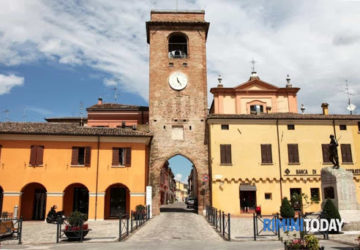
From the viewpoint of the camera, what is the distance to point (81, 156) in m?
Result: 26.0

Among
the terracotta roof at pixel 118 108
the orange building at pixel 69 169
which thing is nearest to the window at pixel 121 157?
the orange building at pixel 69 169

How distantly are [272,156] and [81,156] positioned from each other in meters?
15.7

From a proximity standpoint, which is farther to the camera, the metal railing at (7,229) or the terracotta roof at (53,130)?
the terracotta roof at (53,130)

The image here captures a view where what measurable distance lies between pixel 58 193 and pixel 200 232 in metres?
12.7

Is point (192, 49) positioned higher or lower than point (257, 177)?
higher

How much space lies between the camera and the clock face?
104 feet

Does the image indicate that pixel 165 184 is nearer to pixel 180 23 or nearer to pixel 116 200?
pixel 116 200

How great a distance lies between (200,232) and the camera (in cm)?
1742

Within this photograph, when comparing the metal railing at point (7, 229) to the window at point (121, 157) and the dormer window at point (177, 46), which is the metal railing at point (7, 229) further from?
the dormer window at point (177, 46)

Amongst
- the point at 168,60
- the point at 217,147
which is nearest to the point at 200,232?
the point at 217,147

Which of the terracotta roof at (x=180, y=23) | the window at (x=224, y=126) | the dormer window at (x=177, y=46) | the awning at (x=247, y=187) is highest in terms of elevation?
the terracotta roof at (x=180, y=23)

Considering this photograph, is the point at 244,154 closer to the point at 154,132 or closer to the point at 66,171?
the point at 154,132

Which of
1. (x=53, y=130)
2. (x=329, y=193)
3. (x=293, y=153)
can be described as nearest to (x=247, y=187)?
(x=293, y=153)

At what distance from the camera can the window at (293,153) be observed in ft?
92.6
